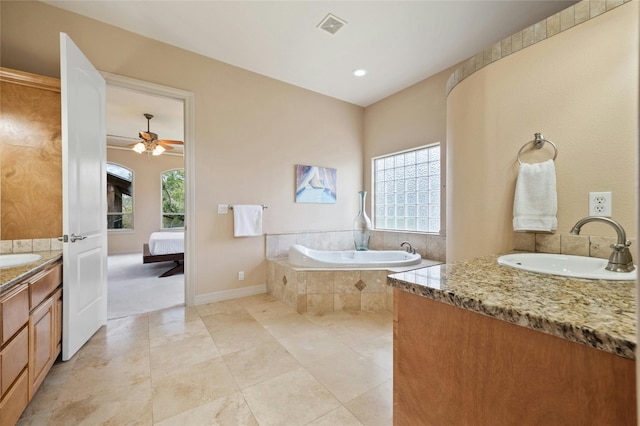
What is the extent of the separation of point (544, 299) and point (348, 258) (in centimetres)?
314

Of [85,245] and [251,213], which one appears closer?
[85,245]

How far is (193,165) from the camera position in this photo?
2961mm

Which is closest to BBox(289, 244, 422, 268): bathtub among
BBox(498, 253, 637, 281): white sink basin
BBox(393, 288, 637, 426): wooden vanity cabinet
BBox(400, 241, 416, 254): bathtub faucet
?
BBox(400, 241, 416, 254): bathtub faucet

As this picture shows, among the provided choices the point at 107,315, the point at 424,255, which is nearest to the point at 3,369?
the point at 107,315

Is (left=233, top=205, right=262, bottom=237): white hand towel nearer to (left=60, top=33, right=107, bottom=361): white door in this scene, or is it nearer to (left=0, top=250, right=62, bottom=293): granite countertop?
(left=60, top=33, right=107, bottom=361): white door

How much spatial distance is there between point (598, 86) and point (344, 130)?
315 cm

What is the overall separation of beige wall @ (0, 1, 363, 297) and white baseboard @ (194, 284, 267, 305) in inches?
2.0

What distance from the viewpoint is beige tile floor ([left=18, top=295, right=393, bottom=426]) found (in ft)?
4.67

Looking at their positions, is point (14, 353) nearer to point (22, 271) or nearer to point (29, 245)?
point (22, 271)

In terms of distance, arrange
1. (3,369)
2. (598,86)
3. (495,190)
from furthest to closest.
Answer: (495,190)
(598,86)
(3,369)

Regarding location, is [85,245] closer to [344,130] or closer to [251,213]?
[251,213]

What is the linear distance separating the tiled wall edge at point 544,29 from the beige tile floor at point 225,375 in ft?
7.22

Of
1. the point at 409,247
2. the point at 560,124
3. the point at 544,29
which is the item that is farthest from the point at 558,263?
the point at 409,247

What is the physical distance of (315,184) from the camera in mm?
3953
